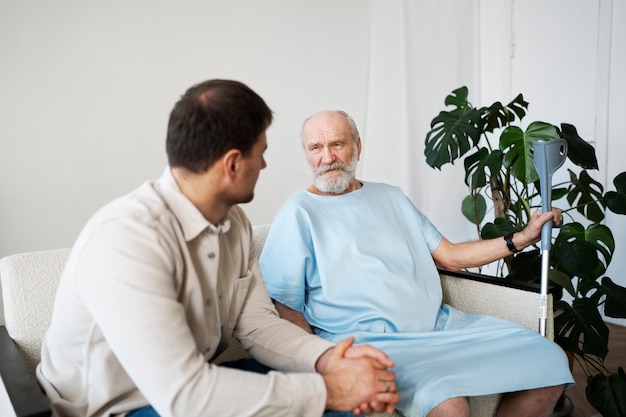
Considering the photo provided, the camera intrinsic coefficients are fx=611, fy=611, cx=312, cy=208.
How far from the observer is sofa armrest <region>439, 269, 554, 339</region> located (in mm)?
2002

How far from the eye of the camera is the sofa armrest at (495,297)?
2002mm

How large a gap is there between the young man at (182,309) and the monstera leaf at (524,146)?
1324 millimetres

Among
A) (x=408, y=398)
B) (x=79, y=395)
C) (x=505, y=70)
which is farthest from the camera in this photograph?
(x=505, y=70)

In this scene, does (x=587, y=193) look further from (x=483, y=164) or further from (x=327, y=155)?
(x=327, y=155)

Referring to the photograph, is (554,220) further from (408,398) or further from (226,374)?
(226,374)

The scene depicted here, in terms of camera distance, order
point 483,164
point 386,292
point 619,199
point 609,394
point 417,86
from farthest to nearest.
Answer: point 417,86 → point 483,164 → point 619,199 → point 609,394 → point 386,292

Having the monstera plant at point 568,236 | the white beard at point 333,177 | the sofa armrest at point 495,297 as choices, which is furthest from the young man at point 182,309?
the monstera plant at point 568,236

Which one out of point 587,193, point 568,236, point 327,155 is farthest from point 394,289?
point 587,193

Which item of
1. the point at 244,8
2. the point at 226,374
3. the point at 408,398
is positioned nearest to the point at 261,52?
the point at 244,8

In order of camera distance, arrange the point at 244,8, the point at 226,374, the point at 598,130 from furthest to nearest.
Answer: the point at 598,130, the point at 244,8, the point at 226,374

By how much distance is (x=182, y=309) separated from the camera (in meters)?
1.15

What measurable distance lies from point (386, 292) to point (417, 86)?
2629 millimetres

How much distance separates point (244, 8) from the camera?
134 inches

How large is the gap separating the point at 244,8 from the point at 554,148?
206 centimetres
